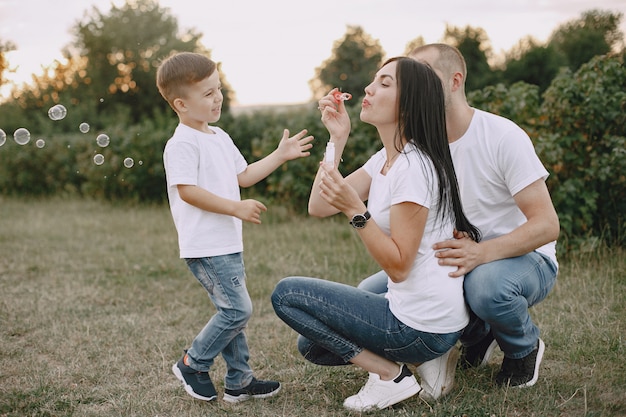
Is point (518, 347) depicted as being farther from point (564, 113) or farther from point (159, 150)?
point (159, 150)

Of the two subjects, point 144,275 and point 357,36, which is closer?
point 144,275

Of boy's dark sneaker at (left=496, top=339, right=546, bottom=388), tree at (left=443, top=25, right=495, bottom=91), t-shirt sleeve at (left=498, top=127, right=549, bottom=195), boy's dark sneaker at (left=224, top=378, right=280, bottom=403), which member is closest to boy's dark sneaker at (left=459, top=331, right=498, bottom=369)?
boy's dark sneaker at (left=496, top=339, right=546, bottom=388)

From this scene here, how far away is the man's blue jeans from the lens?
257 cm

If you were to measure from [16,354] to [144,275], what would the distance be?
75.9 inches

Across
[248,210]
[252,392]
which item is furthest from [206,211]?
[252,392]

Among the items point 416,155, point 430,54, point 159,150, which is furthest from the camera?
point 159,150

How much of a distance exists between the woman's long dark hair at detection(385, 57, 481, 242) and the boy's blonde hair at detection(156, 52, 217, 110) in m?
0.89

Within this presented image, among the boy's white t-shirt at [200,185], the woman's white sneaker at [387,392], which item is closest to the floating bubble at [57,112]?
the boy's white t-shirt at [200,185]

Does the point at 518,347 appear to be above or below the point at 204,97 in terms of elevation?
below

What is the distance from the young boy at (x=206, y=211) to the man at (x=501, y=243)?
0.88m

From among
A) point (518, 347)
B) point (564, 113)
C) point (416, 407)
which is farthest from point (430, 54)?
point (564, 113)

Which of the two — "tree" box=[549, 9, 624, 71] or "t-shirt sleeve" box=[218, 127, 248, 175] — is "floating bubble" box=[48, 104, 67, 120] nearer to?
"t-shirt sleeve" box=[218, 127, 248, 175]

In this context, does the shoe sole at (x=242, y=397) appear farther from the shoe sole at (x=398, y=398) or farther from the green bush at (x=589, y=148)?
the green bush at (x=589, y=148)

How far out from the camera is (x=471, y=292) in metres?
2.60
